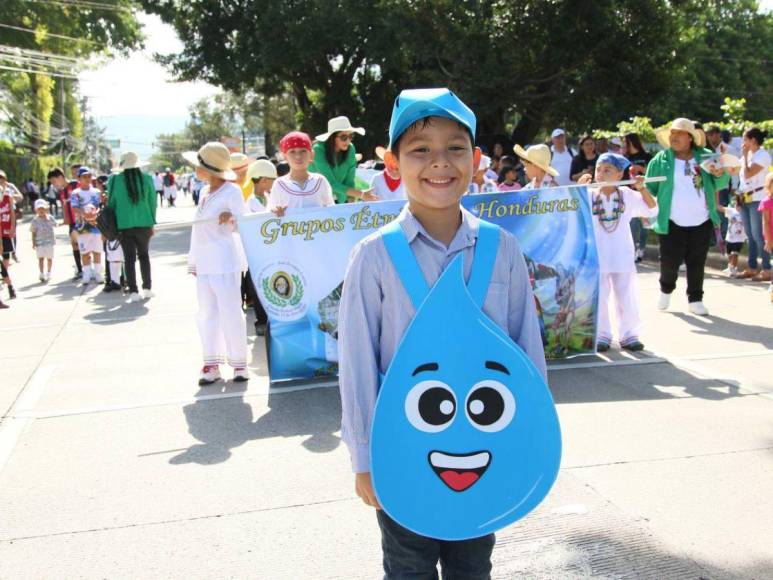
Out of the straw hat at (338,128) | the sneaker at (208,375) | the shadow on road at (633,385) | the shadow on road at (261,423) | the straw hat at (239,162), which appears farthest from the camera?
the straw hat at (239,162)

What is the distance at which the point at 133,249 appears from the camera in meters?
11.5

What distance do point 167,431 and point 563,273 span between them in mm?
3411

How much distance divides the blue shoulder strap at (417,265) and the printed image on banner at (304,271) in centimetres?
415

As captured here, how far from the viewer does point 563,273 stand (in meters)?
7.04

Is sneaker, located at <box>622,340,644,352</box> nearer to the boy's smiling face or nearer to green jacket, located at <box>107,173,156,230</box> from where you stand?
the boy's smiling face

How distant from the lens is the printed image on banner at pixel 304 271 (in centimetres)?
656

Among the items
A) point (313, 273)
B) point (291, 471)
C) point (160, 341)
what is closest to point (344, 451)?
point (291, 471)

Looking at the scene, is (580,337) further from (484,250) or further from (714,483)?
(484,250)

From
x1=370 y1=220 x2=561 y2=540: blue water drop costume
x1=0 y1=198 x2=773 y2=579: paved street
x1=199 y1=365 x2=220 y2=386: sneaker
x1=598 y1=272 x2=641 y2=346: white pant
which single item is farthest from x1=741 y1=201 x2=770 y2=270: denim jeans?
x1=370 y1=220 x2=561 y2=540: blue water drop costume

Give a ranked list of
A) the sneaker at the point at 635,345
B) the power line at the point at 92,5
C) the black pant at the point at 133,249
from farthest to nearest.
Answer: the power line at the point at 92,5 < the black pant at the point at 133,249 < the sneaker at the point at 635,345

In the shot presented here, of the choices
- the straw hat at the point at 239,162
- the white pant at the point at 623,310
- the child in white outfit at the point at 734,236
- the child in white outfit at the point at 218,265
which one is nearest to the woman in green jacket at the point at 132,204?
the straw hat at the point at 239,162

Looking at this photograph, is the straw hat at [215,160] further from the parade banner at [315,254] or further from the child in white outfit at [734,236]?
the child in white outfit at [734,236]

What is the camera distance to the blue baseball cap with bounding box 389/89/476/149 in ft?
7.82

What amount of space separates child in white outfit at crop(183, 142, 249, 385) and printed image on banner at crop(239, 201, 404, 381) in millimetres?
242
